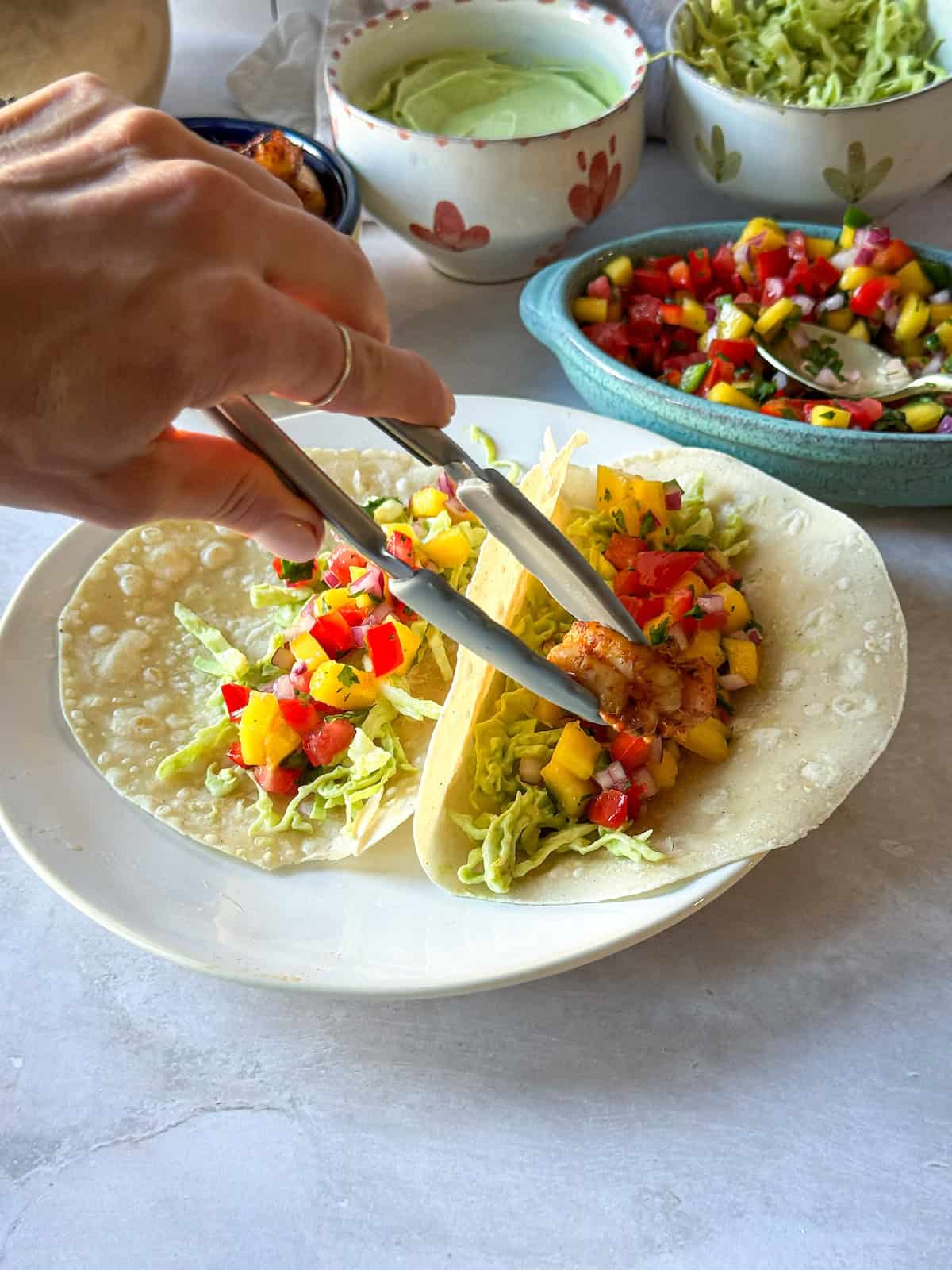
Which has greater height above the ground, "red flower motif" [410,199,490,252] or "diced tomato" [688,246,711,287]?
"diced tomato" [688,246,711,287]

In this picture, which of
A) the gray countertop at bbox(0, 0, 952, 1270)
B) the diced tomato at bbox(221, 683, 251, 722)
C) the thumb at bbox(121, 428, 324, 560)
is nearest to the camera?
the thumb at bbox(121, 428, 324, 560)

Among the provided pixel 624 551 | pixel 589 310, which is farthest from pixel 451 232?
pixel 624 551

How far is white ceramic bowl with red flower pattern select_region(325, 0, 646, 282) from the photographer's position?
2.77m

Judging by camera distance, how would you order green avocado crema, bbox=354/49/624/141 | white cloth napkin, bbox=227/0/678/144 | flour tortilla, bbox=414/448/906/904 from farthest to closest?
Answer: white cloth napkin, bbox=227/0/678/144
green avocado crema, bbox=354/49/624/141
flour tortilla, bbox=414/448/906/904

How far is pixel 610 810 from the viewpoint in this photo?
1.87m

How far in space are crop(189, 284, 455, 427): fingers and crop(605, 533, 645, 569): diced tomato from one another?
0.75 m

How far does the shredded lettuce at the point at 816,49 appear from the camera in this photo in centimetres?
307

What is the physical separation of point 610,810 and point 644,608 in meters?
0.41

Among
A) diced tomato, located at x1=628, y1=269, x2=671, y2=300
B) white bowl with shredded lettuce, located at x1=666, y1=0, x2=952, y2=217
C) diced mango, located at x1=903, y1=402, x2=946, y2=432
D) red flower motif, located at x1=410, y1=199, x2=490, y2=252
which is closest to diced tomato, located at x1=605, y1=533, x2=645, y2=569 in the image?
diced mango, located at x1=903, y1=402, x2=946, y2=432

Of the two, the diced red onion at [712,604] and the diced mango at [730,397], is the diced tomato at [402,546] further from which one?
the diced mango at [730,397]

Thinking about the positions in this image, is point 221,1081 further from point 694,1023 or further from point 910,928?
point 910,928

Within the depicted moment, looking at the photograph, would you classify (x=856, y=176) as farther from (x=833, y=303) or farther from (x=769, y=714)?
(x=769, y=714)

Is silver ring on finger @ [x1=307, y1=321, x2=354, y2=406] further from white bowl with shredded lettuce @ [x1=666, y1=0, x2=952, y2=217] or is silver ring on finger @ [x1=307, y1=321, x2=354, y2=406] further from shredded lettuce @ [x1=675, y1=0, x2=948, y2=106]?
shredded lettuce @ [x1=675, y1=0, x2=948, y2=106]

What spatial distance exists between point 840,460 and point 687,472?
306 millimetres
